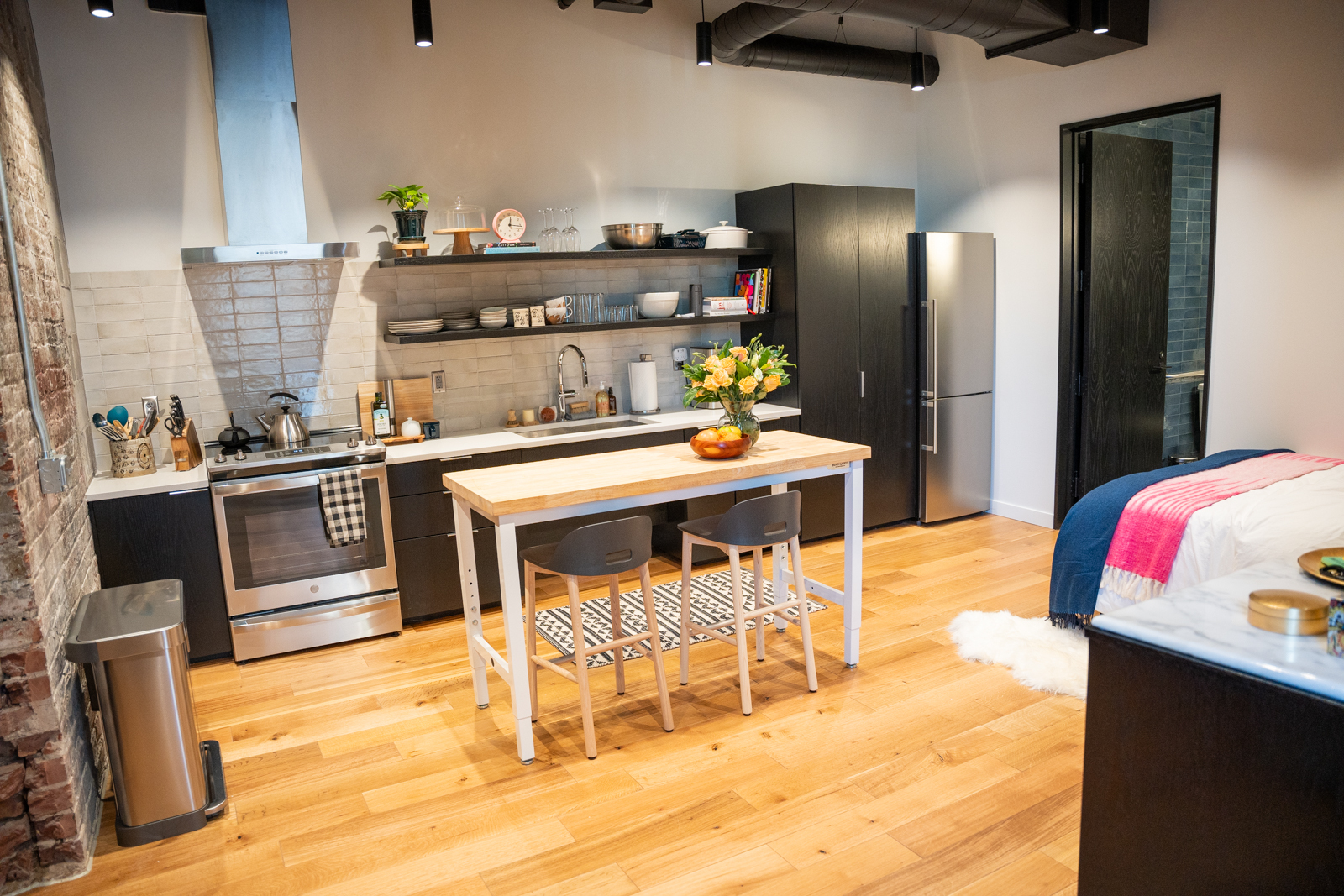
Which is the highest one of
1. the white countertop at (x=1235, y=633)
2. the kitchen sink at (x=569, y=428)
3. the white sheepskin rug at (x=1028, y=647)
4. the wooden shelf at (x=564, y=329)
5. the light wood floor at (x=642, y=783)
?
the wooden shelf at (x=564, y=329)

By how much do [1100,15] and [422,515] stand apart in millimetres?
4377

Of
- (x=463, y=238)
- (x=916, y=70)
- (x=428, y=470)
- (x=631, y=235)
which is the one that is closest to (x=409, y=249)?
(x=463, y=238)

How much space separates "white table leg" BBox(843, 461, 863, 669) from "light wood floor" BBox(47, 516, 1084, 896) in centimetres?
13

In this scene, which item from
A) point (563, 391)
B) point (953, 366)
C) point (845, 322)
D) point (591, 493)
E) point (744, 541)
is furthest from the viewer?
point (953, 366)

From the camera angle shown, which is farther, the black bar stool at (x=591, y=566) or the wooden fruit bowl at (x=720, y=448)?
the wooden fruit bowl at (x=720, y=448)

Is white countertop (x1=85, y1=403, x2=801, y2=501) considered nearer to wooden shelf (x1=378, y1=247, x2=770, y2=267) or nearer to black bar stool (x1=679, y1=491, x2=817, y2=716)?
wooden shelf (x1=378, y1=247, x2=770, y2=267)

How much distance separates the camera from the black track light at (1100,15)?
15.3 ft

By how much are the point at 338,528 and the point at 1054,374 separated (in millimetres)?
4461

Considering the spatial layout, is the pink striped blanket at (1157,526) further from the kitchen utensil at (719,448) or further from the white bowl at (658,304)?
the white bowl at (658,304)

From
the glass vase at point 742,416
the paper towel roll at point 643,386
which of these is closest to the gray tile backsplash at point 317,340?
the paper towel roll at point 643,386

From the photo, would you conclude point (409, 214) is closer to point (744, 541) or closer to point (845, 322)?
point (744, 541)

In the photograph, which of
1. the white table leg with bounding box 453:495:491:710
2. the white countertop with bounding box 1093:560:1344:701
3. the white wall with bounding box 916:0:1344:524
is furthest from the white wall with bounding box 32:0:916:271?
the white countertop with bounding box 1093:560:1344:701

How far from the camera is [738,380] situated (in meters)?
3.71

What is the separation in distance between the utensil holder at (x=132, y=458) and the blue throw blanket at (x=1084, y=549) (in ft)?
14.1
